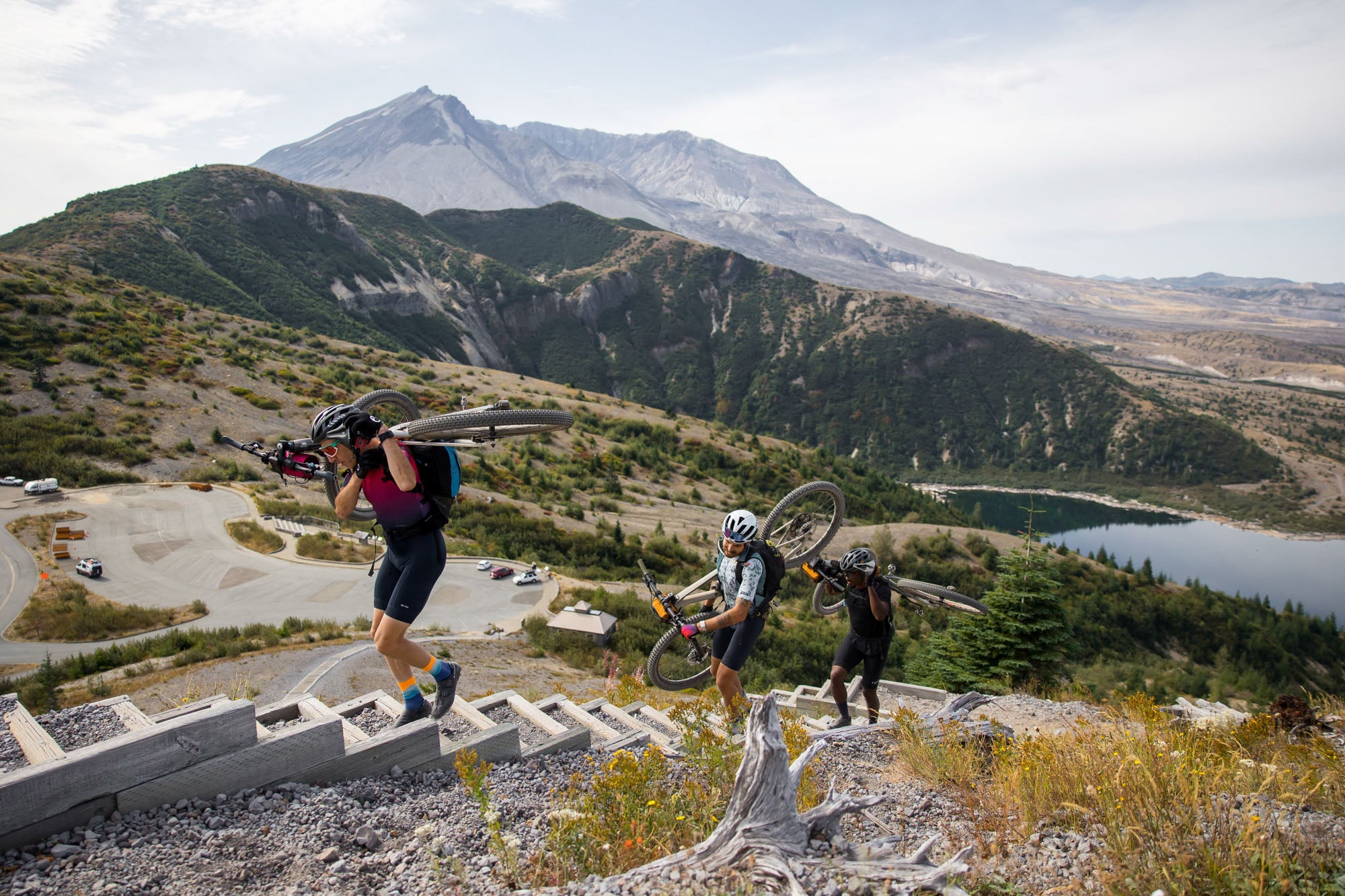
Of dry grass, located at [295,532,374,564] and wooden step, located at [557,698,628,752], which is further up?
wooden step, located at [557,698,628,752]

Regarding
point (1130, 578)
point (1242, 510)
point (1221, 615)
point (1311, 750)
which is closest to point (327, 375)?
point (1311, 750)

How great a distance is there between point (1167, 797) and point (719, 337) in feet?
546

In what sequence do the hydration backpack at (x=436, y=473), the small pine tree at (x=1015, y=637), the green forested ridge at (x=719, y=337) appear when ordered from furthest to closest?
the green forested ridge at (x=719, y=337) < the small pine tree at (x=1015, y=637) < the hydration backpack at (x=436, y=473)

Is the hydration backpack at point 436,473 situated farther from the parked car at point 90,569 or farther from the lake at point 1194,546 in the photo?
the lake at point 1194,546

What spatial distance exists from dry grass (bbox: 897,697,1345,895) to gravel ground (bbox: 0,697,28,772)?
630cm

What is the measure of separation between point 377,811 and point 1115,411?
541 ft

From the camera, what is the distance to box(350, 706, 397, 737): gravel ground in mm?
5996

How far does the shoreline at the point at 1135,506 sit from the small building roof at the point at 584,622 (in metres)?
91.0

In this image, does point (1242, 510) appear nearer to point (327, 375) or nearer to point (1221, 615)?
point (1221, 615)

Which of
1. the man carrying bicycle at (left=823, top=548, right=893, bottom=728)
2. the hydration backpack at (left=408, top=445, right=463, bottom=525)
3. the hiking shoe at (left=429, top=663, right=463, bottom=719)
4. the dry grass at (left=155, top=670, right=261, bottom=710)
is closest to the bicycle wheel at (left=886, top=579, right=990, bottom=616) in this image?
the man carrying bicycle at (left=823, top=548, right=893, bottom=728)

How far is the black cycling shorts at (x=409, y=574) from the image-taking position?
17.2 feet

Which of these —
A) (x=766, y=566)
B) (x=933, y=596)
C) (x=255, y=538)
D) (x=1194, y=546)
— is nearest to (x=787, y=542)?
(x=933, y=596)

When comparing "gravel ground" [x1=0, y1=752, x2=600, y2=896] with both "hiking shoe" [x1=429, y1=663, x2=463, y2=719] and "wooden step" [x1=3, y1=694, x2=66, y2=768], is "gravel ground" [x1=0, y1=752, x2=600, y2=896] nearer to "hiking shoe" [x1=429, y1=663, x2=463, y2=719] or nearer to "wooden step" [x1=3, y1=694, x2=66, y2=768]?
"wooden step" [x1=3, y1=694, x2=66, y2=768]

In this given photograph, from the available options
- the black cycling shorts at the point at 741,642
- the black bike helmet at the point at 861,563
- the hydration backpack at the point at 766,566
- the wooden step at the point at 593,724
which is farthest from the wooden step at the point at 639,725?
the black bike helmet at the point at 861,563
